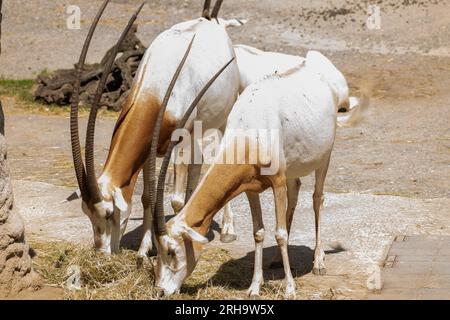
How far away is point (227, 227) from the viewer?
8914mm

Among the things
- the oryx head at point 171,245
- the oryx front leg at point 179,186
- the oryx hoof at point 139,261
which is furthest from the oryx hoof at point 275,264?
the oryx head at point 171,245

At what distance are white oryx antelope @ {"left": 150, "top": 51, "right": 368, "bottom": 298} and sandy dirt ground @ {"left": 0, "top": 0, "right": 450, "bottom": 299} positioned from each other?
0.75m

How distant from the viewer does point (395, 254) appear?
318 inches

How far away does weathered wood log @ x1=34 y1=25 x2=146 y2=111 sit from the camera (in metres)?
14.4

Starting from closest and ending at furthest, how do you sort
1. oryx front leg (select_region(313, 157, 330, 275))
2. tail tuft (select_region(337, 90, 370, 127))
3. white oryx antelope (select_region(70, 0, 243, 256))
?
white oryx antelope (select_region(70, 0, 243, 256))
oryx front leg (select_region(313, 157, 330, 275))
tail tuft (select_region(337, 90, 370, 127))

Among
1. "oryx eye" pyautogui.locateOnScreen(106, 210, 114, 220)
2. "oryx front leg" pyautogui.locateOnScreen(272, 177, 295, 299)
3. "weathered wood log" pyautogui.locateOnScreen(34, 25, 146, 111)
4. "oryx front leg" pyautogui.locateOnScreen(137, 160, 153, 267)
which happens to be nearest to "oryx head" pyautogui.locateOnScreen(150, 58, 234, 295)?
"oryx front leg" pyautogui.locateOnScreen(272, 177, 295, 299)

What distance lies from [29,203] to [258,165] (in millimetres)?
3491

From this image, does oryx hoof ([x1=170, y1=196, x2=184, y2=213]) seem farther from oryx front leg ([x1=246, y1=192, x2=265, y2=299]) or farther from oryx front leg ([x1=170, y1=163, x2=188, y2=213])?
oryx front leg ([x1=246, y1=192, x2=265, y2=299])

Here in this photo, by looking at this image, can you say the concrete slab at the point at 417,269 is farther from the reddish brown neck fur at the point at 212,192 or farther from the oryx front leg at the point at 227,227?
the oryx front leg at the point at 227,227

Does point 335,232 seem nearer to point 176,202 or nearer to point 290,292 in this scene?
point 176,202

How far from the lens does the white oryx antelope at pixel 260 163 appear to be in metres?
6.76

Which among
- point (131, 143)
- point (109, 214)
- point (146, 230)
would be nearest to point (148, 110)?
point (131, 143)

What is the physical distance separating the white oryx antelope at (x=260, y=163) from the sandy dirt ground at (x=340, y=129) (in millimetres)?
754

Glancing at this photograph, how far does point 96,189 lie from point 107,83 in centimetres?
745
